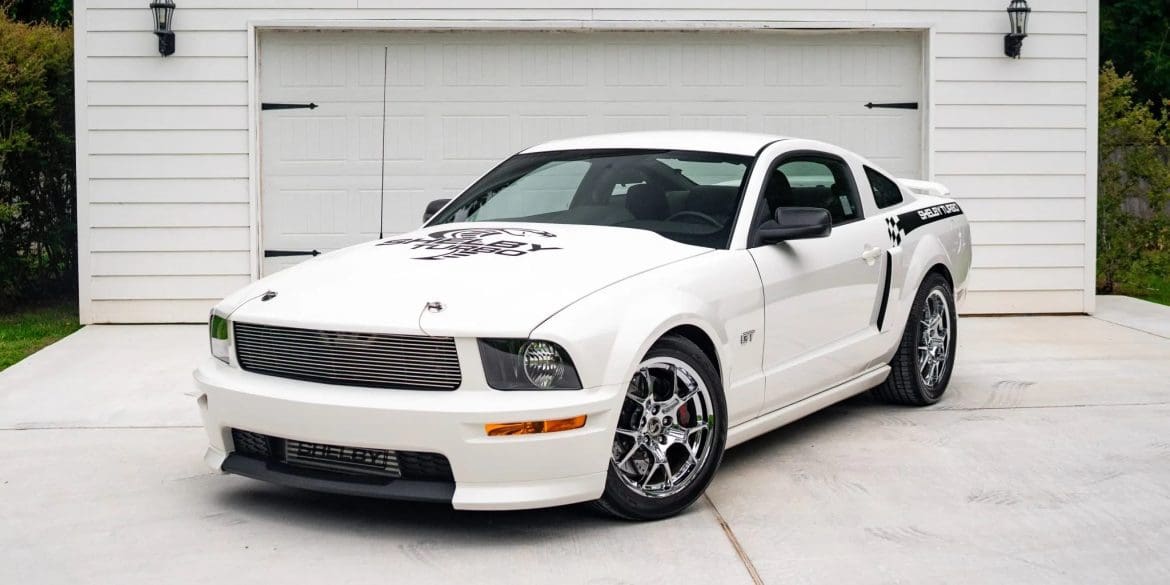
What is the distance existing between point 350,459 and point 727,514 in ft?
4.59

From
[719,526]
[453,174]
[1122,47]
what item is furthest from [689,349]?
[1122,47]

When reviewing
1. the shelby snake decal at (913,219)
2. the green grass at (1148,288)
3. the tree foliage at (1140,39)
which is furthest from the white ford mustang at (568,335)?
→ the tree foliage at (1140,39)

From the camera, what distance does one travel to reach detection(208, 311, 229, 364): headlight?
509cm

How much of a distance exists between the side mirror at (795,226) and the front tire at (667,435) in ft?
2.44

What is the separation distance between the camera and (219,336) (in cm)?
511

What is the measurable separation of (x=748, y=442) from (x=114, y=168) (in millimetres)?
6179

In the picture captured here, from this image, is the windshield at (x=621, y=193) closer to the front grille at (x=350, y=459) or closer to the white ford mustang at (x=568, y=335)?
the white ford mustang at (x=568, y=335)

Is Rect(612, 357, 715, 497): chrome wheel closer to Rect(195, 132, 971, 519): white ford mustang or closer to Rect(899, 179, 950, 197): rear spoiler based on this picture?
Rect(195, 132, 971, 519): white ford mustang

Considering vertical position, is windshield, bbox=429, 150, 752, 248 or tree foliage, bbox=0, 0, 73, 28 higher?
tree foliage, bbox=0, 0, 73, 28

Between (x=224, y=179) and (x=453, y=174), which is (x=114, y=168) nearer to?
(x=224, y=179)

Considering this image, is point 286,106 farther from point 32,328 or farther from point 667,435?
point 667,435

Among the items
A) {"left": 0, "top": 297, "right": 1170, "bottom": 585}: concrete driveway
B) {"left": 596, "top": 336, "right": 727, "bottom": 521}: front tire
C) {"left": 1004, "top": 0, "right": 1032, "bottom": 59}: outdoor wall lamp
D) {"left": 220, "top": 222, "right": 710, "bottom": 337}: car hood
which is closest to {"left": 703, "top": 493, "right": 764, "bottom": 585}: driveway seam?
{"left": 0, "top": 297, "right": 1170, "bottom": 585}: concrete driveway

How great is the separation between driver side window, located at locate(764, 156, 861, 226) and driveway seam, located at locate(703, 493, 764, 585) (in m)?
1.45

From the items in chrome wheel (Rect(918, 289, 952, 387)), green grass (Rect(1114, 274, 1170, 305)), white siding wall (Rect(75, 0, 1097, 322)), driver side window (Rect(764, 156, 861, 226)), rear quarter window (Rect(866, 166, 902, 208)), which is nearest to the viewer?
driver side window (Rect(764, 156, 861, 226))
